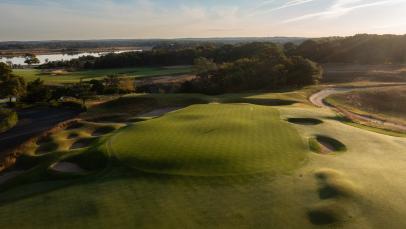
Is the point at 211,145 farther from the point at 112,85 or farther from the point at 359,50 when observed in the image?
the point at 359,50

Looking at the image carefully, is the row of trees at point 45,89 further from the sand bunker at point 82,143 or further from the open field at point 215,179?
the open field at point 215,179

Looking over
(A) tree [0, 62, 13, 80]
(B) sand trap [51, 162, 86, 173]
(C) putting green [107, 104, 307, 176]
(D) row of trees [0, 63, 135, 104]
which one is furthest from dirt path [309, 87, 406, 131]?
(A) tree [0, 62, 13, 80]

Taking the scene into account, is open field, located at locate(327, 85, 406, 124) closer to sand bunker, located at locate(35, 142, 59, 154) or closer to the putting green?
the putting green

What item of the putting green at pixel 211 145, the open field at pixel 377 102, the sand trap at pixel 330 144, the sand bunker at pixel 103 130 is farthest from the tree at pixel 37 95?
the sand trap at pixel 330 144

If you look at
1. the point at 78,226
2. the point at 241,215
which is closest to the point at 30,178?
the point at 78,226

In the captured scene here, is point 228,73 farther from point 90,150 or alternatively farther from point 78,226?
point 78,226
